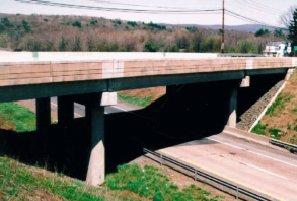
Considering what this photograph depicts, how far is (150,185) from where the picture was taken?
80.8ft

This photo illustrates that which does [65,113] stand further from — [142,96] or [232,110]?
[142,96]

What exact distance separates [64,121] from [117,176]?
15322 millimetres

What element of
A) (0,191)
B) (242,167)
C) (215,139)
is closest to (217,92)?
(215,139)

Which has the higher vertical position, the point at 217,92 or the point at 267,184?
the point at 217,92

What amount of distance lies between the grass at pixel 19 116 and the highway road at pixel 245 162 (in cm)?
2045

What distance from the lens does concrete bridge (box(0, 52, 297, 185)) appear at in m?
19.3

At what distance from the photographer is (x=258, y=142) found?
36188 mm

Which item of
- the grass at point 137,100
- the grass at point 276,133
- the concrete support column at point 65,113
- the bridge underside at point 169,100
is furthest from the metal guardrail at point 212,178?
the grass at point 137,100

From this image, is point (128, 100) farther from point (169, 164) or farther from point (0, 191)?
point (0, 191)

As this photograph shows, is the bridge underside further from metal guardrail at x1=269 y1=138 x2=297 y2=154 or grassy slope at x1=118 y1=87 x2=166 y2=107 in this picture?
metal guardrail at x1=269 y1=138 x2=297 y2=154

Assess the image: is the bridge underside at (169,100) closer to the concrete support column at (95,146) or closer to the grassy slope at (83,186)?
the concrete support column at (95,146)

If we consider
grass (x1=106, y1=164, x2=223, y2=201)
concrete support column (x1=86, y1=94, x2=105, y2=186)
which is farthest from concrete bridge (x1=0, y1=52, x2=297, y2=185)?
grass (x1=106, y1=164, x2=223, y2=201)

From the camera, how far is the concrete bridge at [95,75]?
19.3 m

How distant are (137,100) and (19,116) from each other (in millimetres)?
19360
